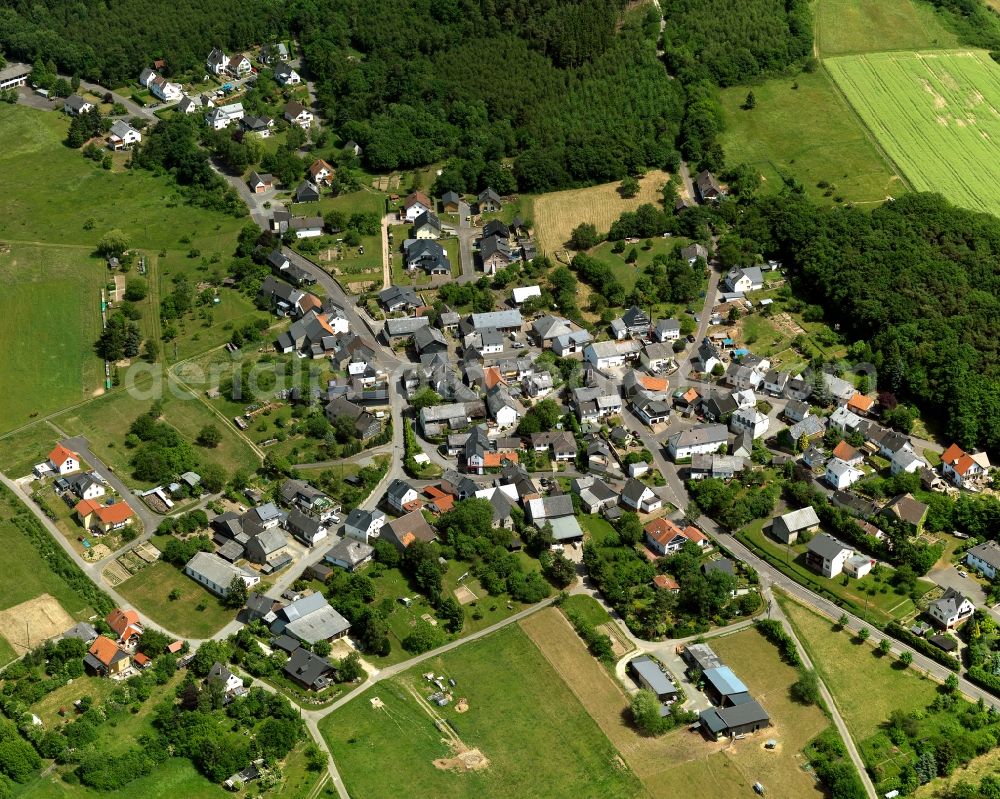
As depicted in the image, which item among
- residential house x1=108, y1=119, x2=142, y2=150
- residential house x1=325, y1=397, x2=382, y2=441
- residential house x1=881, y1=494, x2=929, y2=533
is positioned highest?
residential house x1=881, y1=494, x2=929, y2=533

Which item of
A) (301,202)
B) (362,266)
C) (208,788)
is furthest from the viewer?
(301,202)

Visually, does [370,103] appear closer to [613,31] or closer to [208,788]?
[613,31]

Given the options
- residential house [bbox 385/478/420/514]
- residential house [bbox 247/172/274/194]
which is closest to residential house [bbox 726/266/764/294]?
residential house [bbox 385/478/420/514]

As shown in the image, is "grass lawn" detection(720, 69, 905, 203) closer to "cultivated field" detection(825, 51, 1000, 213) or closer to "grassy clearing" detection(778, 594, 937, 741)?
"cultivated field" detection(825, 51, 1000, 213)

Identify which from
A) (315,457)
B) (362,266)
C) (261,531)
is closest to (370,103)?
(362,266)

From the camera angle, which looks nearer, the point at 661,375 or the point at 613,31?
the point at 661,375

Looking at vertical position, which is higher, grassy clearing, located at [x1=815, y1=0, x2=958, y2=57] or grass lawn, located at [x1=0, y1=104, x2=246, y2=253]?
grassy clearing, located at [x1=815, y1=0, x2=958, y2=57]

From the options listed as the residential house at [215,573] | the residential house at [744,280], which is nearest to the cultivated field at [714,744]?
the residential house at [215,573]
